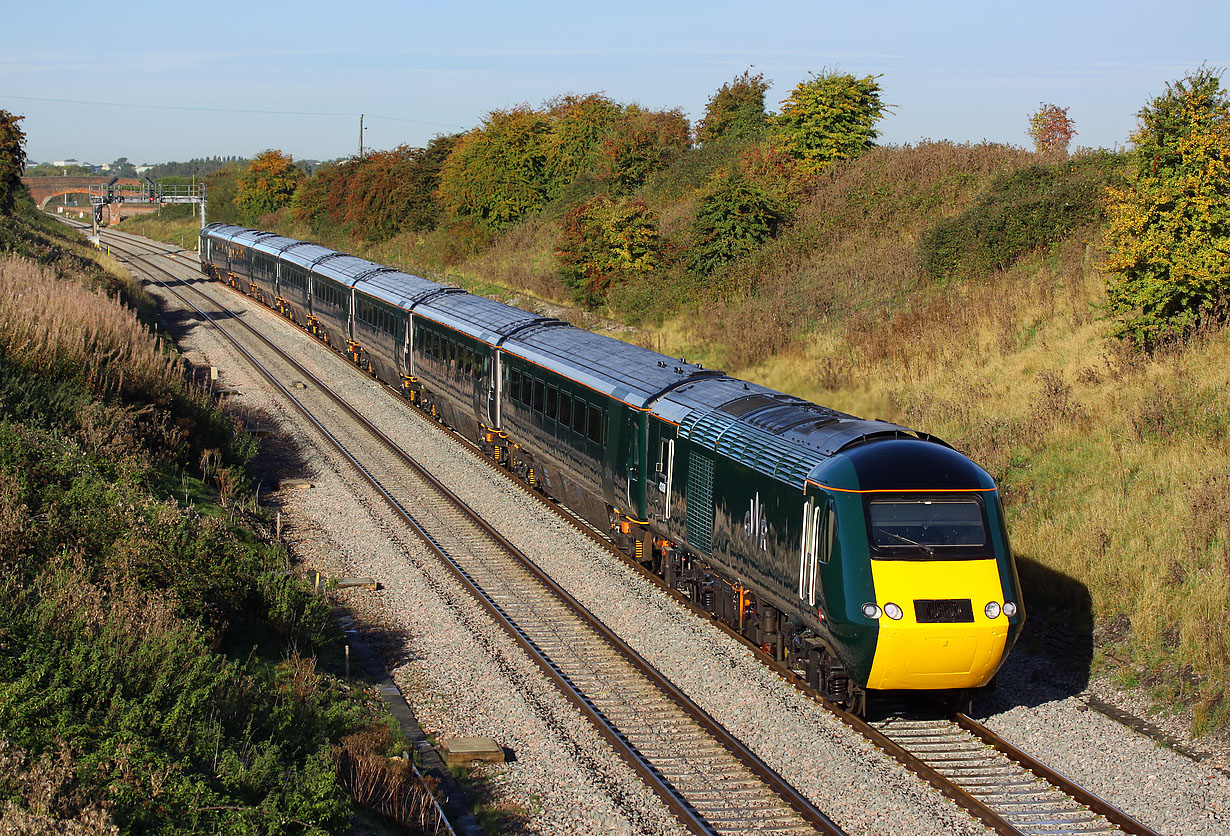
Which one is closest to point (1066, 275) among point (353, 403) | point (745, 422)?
point (745, 422)

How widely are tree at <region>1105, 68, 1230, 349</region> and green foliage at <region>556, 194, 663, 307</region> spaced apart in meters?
20.1

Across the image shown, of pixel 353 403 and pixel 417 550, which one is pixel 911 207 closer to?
pixel 353 403

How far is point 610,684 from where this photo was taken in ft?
38.7

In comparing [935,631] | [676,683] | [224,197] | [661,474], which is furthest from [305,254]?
[224,197]

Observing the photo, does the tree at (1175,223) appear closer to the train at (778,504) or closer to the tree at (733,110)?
the train at (778,504)

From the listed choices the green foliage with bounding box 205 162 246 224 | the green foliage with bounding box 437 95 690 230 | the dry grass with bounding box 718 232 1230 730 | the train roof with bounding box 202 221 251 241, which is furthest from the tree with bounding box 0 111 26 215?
the green foliage with bounding box 205 162 246 224

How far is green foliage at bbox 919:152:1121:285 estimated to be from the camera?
24859 millimetres

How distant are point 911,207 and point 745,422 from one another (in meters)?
21.2

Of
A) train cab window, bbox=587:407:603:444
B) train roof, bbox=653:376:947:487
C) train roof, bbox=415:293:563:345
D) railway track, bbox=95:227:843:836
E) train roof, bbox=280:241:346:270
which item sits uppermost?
train roof, bbox=280:241:346:270

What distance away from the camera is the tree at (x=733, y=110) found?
52.0 m

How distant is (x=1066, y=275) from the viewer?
2259 cm

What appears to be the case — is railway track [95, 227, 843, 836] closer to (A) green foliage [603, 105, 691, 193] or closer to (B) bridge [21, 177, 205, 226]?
(A) green foliage [603, 105, 691, 193]

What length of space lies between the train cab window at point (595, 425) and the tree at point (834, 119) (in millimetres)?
23061

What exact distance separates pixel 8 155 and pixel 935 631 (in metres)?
48.5
